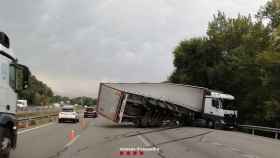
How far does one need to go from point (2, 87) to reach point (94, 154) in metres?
5.59

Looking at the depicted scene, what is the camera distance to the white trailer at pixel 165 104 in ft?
111

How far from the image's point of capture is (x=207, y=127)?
38219 millimetres

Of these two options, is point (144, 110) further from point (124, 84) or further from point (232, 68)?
point (232, 68)

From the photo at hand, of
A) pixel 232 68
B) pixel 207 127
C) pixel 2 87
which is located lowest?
pixel 207 127

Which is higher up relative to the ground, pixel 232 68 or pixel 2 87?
Result: pixel 232 68

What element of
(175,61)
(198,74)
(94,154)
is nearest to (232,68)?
(198,74)

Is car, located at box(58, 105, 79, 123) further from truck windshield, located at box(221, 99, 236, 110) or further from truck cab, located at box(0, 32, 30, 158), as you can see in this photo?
truck cab, located at box(0, 32, 30, 158)

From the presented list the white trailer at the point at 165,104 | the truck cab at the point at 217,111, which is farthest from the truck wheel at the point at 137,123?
the truck cab at the point at 217,111

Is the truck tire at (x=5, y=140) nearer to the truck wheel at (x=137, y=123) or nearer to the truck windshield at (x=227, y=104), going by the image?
the truck wheel at (x=137, y=123)

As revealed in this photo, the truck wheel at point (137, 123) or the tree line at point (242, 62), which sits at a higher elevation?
the tree line at point (242, 62)

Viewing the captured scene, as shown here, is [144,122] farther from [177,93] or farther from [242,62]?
[242,62]

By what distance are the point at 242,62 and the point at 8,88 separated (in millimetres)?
36524

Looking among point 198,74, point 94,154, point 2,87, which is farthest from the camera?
point 198,74

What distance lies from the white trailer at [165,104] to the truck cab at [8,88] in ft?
73.9
